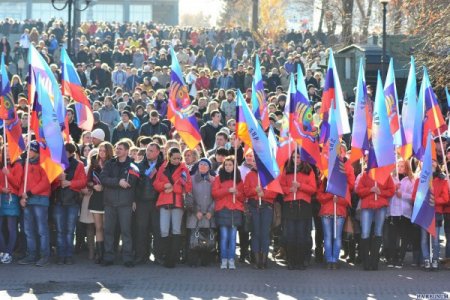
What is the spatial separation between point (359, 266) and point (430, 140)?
2047 mm

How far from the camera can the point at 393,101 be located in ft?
57.1

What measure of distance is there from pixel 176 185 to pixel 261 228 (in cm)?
133

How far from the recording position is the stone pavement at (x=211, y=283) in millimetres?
13742

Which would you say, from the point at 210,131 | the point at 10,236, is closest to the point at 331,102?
the point at 10,236

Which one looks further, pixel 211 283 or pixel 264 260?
pixel 264 260

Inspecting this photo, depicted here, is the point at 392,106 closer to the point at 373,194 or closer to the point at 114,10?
the point at 373,194

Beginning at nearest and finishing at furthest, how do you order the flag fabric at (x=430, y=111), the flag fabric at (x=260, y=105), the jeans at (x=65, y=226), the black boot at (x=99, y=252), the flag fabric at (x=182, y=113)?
the jeans at (x=65, y=226), the black boot at (x=99, y=252), the flag fabric at (x=430, y=111), the flag fabric at (x=182, y=113), the flag fabric at (x=260, y=105)

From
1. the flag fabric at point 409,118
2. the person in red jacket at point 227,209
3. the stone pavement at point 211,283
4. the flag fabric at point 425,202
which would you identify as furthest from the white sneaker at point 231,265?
the flag fabric at point 409,118

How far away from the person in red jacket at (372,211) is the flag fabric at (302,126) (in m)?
0.77

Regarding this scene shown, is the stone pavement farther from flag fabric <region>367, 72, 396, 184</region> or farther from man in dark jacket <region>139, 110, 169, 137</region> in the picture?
man in dark jacket <region>139, 110, 169, 137</region>

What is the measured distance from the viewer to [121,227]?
1622 cm

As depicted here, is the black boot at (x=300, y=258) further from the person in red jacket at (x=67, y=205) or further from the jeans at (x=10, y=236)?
the jeans at (x=10, y=236)

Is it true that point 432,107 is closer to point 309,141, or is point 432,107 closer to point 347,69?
point 309,141

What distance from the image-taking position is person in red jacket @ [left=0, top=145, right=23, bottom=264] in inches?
638
